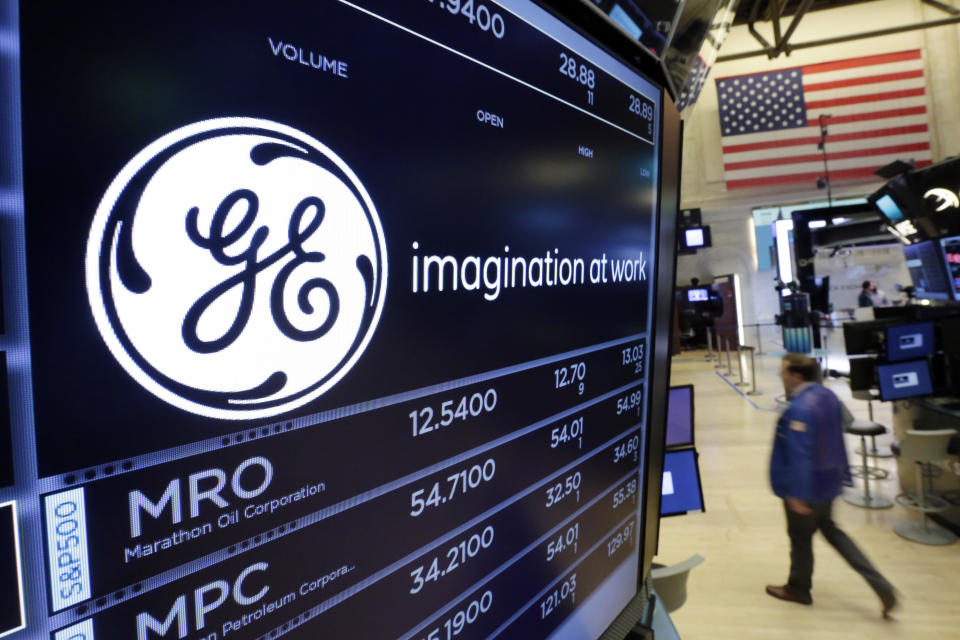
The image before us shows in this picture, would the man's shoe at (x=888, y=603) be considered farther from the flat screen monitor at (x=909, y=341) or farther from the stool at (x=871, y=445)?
the stool at (x=871, y=445)

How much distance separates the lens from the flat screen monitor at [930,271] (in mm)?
5598

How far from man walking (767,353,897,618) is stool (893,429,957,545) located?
1.20m

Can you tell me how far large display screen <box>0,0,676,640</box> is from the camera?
0.45 m

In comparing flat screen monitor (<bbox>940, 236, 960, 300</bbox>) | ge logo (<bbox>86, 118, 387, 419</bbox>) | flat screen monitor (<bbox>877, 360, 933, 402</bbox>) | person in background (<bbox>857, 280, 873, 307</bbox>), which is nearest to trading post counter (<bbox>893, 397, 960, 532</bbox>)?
flat screen monitor (<bbox>877, 360, 933, 402</bbox>)

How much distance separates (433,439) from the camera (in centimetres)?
83

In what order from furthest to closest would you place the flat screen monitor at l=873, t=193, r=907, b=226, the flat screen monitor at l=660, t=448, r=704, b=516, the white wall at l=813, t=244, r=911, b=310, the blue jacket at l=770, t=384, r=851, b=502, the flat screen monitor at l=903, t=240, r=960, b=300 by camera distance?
the white wall at l=813, t=244, r=911, b=310, the flat screen monitor at l=873, t=193, r=907, b=226, the flat screen monitor at l=903, t=240, r=960, b=300, the blue jacket at l=770, t=384, r=851, b=502, the flat screen monitor at l=660, t=448, r=704, b=516

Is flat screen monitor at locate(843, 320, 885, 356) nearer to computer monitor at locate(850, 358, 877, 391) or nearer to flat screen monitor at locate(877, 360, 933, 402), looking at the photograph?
computer monitor at locate(850, 358, 877, 391)

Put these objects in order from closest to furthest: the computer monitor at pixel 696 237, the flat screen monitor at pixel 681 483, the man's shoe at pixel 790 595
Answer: the flat screen monitor at pixel 681 483 < the man's shoe at pixel 790 595 < the computer monitor at pixel 696 237

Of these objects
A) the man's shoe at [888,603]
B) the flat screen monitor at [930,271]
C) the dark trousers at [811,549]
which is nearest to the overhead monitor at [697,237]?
the flat screen monitor at [930,271]

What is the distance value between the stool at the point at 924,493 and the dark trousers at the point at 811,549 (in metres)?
1.17

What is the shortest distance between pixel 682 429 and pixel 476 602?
5.70 ft

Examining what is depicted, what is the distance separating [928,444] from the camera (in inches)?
172

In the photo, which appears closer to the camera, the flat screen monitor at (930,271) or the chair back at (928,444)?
the chair back at (928,444)

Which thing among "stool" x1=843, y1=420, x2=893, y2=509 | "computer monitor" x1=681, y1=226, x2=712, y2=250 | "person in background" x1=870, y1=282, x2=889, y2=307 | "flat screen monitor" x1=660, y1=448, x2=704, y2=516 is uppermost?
"computer monitor" x1=681, y1=226, x2=712, y2=250
